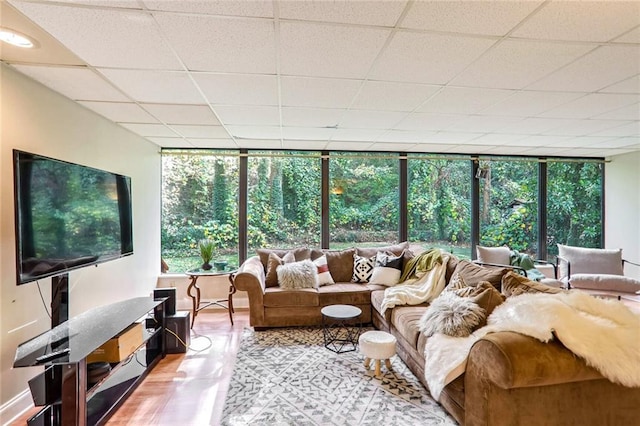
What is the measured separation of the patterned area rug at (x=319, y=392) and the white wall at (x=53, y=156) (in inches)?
57.7

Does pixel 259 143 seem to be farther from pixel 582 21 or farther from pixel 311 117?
pixel 582 21

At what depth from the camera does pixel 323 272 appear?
400 cm

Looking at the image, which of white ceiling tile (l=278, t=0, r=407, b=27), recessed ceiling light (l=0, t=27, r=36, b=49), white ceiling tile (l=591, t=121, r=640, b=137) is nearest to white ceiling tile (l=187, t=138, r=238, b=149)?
recessed ceiling light (l=0, t=27, r=36, b=49)

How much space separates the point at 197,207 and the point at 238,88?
2.70 meters

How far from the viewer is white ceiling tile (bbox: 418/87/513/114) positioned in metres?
2.45

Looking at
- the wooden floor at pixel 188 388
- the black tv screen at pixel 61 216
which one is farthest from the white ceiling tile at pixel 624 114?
the black tv screen at pixel 61 216

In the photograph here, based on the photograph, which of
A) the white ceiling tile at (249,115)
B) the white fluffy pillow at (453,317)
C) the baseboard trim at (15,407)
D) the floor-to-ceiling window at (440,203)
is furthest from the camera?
the floor-to-ceiling window at (440,203)

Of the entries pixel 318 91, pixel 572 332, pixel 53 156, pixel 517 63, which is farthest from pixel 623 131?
pixel 53 156

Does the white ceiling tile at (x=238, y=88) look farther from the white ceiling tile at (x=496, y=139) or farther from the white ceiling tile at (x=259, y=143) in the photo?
the white ceiling tile at (x=496, y=139)

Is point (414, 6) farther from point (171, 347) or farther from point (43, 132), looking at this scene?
point (171, 347)

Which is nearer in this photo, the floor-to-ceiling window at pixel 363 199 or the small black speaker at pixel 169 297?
the small black speaker at pixel 169 297

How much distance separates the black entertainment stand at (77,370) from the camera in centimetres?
168

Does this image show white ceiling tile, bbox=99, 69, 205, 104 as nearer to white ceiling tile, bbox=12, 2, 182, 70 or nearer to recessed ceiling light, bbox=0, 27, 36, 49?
white ceiling tile, bbox=12, 2, 182, 70

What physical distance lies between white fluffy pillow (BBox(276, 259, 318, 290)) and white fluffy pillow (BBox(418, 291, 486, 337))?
162 centimetres
